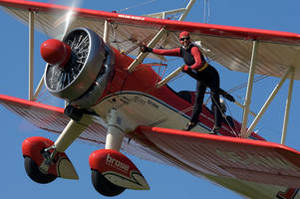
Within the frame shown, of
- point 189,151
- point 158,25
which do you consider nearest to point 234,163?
point 189,151

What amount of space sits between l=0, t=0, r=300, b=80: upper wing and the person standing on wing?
17.2 inches

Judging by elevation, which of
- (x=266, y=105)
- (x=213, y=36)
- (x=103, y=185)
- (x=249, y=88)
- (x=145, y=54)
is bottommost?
(x=103, y=185)

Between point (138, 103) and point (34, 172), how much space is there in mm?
2538

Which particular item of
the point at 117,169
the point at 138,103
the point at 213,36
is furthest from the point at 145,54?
the point at 117,169

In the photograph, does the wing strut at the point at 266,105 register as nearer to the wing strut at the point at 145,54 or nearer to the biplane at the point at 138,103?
the biplane at the point at 138,103

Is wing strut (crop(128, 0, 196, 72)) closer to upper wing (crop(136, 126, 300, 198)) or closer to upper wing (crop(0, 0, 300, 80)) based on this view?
upper wing (crop(0, 0, 300, 80))

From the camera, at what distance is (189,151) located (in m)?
12.5

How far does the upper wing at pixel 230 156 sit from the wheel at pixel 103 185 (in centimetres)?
127

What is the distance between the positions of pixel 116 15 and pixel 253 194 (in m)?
5.38

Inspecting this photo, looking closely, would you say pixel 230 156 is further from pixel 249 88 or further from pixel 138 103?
pixel 138 103

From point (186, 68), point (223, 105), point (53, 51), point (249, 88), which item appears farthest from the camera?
point (223, 105)

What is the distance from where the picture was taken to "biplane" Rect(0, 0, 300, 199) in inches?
446

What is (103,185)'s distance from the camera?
11.4 meters

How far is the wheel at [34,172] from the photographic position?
1276 cm
